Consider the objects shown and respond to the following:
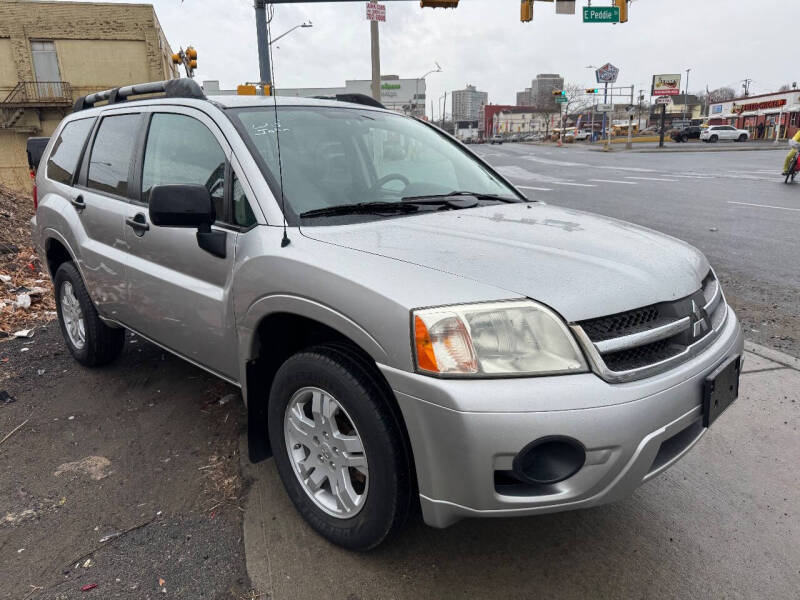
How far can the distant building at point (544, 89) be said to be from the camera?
4610 inches

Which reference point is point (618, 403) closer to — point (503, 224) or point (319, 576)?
point (503, 224)

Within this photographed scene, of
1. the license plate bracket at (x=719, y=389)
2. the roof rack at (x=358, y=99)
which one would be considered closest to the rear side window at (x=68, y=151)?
the roof rack at (x=358, y=99)

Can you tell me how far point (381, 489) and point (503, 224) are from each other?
124 centimetres

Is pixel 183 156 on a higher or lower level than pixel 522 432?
higher

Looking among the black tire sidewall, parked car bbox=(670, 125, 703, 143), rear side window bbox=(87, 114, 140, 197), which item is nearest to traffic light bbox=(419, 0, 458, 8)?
rear side window bbox=(87, 114, 140, 197)

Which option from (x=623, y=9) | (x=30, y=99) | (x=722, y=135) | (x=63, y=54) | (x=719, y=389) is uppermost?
(x=63, y=54)

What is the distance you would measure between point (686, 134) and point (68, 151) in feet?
207

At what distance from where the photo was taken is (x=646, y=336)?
2.02 metres

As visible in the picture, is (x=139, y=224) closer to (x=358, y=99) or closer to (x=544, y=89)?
(x=358, y=99)

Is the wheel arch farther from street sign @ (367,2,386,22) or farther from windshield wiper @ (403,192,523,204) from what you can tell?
street sign @ (367,2,386,22)

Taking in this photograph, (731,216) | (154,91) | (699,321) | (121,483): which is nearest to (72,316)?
(154,91)

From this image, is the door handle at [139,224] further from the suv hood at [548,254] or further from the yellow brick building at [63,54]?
the yellow brick building at [63,54]

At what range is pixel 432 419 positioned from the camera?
187 centimetres

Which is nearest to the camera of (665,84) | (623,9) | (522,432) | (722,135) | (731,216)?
(522,432)
